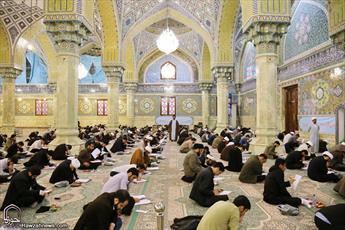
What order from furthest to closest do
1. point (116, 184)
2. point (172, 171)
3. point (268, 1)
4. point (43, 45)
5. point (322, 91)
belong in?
point (43, 45) → point (322, 91) → point (268, 1) → point (172, 171) → point (116, 184)

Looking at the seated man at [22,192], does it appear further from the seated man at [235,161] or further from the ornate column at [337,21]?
the ornate column at [337,21]

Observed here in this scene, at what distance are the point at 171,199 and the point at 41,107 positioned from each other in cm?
1745

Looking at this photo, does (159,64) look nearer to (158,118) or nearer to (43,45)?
(158,118)

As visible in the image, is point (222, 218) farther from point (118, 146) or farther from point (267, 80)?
point (118, 146)

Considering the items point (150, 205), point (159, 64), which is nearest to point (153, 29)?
point (159, 64)

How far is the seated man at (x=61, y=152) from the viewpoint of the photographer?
245 inches

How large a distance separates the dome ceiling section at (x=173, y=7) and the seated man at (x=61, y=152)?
679 centimetres

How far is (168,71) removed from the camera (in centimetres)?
1869

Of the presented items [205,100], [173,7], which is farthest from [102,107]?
[173,7]

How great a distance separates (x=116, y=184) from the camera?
340cm

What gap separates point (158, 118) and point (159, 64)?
3.46 metres

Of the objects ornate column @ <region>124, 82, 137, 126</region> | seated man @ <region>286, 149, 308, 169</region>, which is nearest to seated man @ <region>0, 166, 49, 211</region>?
seated man @ <region>286, 149, 308, 169</region>

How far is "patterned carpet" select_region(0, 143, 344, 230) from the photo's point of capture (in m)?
2.96

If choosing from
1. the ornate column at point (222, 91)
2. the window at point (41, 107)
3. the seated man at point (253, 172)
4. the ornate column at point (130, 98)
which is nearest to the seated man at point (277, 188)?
the seated man at point (253, 172)
